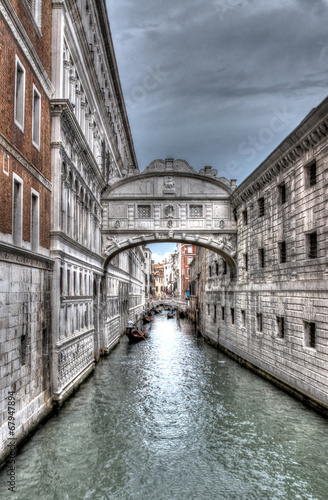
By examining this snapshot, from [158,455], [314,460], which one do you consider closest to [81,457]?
[158,455]

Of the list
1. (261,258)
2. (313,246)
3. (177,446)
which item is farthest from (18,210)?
(261,258)

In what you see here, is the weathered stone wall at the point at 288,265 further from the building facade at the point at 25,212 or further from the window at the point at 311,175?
the building facade at the point at 25,212

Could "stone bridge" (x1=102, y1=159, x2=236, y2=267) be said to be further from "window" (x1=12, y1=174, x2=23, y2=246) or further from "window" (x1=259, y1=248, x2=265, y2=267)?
"window" (x1=12, y1=174, x2=23, y2=246)

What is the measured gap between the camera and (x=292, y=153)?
1477 centimetres

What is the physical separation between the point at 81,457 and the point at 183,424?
349 cm

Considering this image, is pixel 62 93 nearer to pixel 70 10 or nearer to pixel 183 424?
pixel 70 10

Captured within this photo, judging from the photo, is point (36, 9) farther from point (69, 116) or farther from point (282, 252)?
point (282, 252)

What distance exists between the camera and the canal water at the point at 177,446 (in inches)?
323

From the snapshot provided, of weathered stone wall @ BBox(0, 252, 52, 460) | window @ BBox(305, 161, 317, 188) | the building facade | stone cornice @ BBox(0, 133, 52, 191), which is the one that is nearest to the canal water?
weathered stone wall @ BBox(0, 252, 52, 460)

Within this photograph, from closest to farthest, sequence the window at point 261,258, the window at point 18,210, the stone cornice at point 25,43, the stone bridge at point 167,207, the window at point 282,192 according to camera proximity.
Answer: the stone cornice at point 25,43 → the window at point 18,210 → the window at point 282,192 → the window at point 261,258 → the stone bridge at point 167,207

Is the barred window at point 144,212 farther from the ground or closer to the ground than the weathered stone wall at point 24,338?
farther from the ground

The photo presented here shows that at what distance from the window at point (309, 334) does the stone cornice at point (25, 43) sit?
10.4m

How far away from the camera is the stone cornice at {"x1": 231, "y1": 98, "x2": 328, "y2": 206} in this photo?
40.6 ft

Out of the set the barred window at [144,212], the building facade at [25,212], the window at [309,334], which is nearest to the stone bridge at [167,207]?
the barred window at [144,212]
